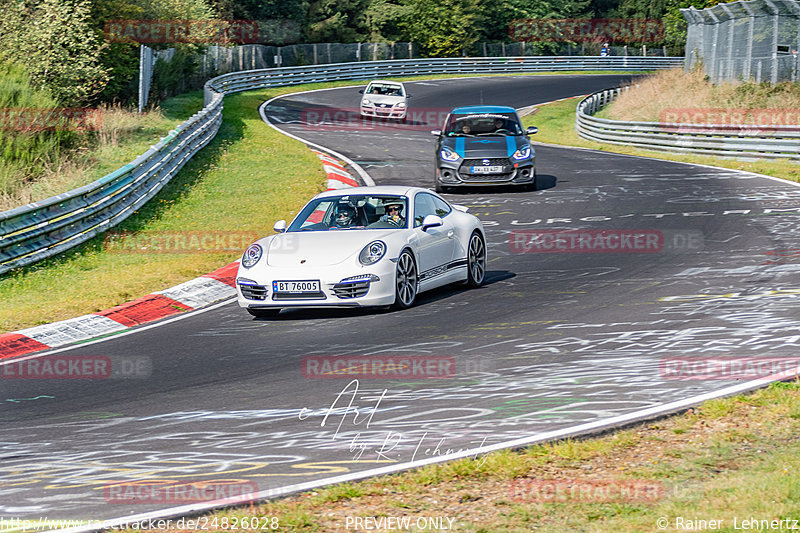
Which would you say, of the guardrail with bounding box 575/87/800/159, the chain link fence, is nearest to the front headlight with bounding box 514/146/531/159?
the guardrail with bounding box 575/87/800/159

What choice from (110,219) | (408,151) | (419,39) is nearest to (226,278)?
(110,219)

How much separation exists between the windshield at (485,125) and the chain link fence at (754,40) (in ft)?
45.2

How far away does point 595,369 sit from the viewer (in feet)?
26.5

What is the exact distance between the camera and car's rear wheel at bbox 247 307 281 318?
1136cm

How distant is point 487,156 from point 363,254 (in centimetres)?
1053

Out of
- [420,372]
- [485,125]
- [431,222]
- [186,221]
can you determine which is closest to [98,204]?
[186,221]

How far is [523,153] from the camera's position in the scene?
21312mm

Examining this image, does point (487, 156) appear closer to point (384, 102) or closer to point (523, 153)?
point (523, 153)

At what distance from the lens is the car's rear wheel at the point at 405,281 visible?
36.6 feet

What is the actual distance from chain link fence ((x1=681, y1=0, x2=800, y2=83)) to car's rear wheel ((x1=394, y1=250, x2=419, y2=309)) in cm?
2393

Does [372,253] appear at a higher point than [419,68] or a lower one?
lower

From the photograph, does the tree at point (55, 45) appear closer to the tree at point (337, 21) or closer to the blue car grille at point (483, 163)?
the blue car grille at point (483, 163)

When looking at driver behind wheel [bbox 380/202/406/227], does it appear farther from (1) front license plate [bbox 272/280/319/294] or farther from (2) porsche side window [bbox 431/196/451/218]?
(1) front license plate [bbox 272/280/319/294]

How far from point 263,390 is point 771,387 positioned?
12.0 ft
